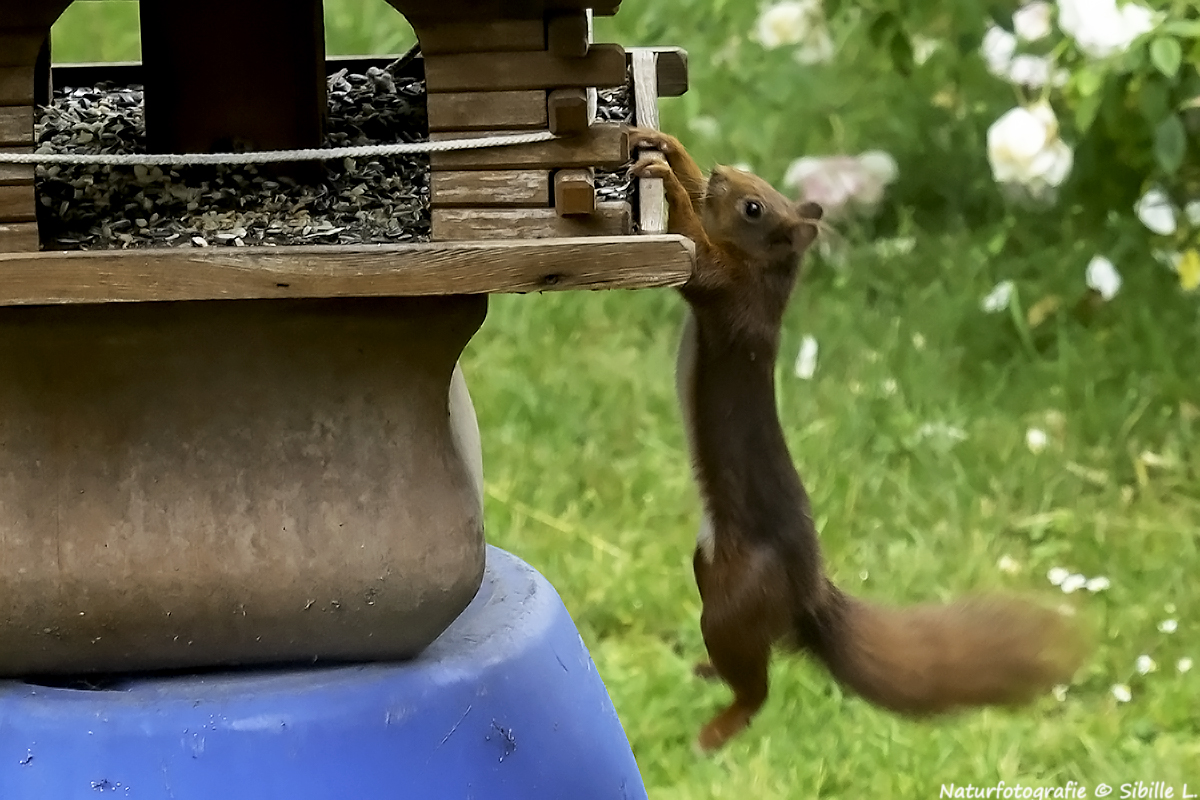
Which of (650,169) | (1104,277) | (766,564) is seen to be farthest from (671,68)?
(1104,277)

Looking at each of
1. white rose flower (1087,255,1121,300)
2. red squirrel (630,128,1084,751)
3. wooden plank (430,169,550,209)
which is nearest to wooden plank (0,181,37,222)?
wooden plank (430,169,550,209)

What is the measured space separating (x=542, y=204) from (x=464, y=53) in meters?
0.14

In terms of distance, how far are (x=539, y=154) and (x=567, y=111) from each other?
0.04 metres

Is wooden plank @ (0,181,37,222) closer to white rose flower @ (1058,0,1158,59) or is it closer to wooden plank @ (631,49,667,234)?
wooden plank @ (631,49,667,234)

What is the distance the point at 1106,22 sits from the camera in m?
3.09

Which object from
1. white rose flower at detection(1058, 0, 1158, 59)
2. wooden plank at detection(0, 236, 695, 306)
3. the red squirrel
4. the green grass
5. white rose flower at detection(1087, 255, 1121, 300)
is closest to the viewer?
wooden plank at detection(0, 236, 695, 306)

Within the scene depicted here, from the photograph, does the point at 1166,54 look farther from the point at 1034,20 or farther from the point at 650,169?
the point at 650,169

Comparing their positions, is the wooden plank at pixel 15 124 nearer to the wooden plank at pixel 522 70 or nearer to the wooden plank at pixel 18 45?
the wooden plank at pixel 18 45

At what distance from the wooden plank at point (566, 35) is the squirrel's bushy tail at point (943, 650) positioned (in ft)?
2.81

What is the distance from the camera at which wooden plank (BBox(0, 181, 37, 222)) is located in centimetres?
137

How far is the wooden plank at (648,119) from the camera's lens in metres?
1.50

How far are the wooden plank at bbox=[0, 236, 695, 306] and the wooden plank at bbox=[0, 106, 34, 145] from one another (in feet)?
0.36

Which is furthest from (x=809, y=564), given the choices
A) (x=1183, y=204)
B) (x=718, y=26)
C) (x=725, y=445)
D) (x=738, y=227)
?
(x=718, y=26)

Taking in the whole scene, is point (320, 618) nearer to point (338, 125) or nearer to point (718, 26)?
point (338, 125)
